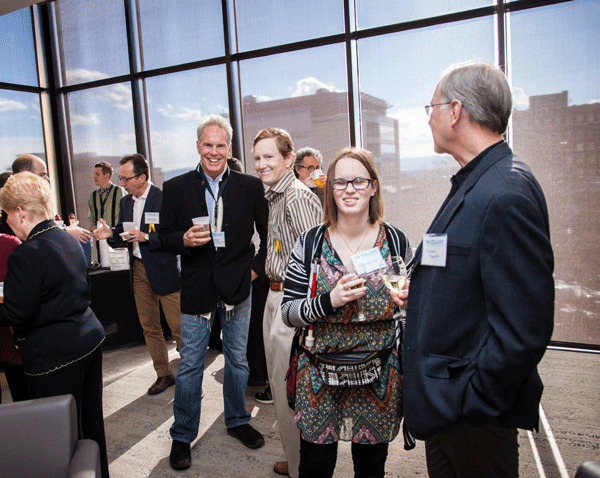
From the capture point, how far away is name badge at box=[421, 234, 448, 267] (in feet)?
3.51

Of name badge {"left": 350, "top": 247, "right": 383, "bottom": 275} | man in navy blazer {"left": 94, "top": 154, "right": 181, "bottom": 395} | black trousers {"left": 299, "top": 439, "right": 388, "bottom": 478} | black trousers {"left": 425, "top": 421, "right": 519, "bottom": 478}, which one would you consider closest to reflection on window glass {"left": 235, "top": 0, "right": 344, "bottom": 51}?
man in navy blazer {"left": 94, "top": 154, "right": 181, "bottom": 395}

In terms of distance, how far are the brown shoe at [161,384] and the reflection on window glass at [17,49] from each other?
4751 millimetres

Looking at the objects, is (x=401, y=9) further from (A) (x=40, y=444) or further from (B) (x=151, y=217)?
(A) (x=40, y=444)

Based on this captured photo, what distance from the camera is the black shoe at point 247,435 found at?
2.47 m

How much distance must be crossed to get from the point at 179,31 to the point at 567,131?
167 inches

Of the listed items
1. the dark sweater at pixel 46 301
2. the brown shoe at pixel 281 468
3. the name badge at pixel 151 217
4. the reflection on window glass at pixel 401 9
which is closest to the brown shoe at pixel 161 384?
the name badge at pixel 151 217

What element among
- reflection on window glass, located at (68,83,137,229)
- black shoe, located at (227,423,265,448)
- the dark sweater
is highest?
reflection on window glass, located at (68,83,137,229)

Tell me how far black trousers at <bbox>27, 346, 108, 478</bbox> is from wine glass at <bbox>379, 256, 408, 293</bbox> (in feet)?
4.29

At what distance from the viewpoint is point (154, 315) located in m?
3.50

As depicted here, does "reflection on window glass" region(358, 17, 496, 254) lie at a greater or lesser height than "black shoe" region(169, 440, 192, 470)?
greater

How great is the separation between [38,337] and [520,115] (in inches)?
155

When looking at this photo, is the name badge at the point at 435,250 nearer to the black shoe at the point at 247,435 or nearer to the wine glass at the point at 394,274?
the wine glass at the point at 394,274

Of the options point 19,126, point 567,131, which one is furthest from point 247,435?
point 19,126

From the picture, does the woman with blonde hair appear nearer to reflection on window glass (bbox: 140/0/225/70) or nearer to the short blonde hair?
the short blonde hair
